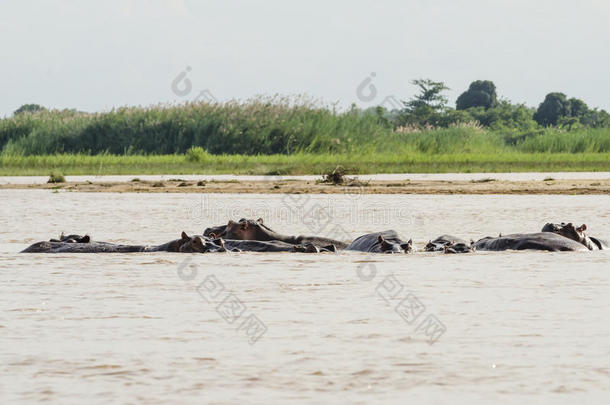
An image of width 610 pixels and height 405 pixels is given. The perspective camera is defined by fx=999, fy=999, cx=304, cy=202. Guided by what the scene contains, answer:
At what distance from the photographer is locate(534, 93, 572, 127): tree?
51469 mm

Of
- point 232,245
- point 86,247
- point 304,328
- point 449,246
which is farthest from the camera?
point 232,245

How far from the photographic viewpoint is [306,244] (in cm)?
895

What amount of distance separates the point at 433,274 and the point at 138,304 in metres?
2.37

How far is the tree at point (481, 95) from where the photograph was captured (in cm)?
5551

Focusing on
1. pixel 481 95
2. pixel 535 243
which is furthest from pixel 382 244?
pixel 481 95

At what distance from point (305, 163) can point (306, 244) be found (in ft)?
48.9

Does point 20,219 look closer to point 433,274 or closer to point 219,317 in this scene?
point 433,274

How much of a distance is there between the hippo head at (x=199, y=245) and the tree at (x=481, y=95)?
47.7 meters

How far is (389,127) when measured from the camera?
3177 centimetres

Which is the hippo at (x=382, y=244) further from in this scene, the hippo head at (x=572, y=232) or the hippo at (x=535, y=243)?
the hippo head at (x=572, y=232)

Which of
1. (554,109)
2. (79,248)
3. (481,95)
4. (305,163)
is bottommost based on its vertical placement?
(79,248)

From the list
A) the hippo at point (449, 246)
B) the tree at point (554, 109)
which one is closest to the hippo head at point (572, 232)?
the hippo at point (449, 246)

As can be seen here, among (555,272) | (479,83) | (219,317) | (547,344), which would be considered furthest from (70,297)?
(479,83)

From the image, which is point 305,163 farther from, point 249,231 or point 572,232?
point 572,232
